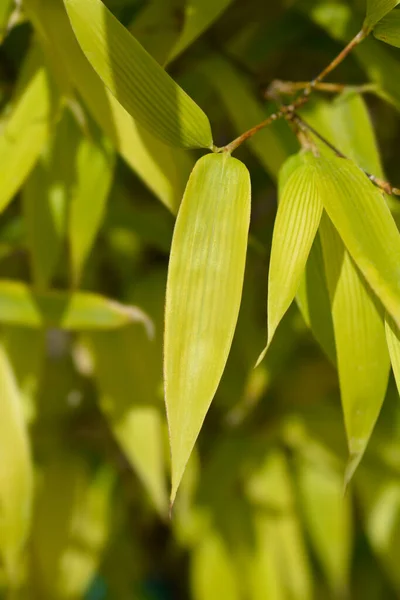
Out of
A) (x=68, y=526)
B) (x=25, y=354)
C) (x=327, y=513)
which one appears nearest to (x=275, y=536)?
(x=327, y=513)

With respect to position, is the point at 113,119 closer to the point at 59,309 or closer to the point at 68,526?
the point at 59,309

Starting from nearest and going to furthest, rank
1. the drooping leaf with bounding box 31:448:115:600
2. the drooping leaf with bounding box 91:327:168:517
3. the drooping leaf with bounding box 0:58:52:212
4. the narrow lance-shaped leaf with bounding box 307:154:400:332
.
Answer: the narrow lance-shaped leaf with bounding box 307:154:400:332 → the drooping leaf with bounding box 0:58:52:212 → the drooping leaf with bounding box 91:327:168:517 → the drooping leaf with bounding box 31:448:115:600

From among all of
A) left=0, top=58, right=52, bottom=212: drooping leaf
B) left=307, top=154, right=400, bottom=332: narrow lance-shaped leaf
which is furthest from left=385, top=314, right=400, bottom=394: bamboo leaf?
left=0, top=58, right=52, bottom=212: drooping leaf

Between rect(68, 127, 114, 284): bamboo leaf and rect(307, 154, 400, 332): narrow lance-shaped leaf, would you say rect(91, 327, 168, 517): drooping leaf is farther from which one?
rect(307, 154, 400, 332): narrow lance-shaped leaf

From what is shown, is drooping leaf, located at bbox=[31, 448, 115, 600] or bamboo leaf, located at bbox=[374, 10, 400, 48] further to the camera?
drooping leaf, located at bbox=[31, 448, 115, 600]

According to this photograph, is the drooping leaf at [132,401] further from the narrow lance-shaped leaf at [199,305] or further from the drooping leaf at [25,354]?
the narrow lance-shaped leaf at [199,305]

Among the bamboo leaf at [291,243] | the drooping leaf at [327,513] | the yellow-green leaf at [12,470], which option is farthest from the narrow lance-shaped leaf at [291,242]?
the drooping leaf at [327,513]
